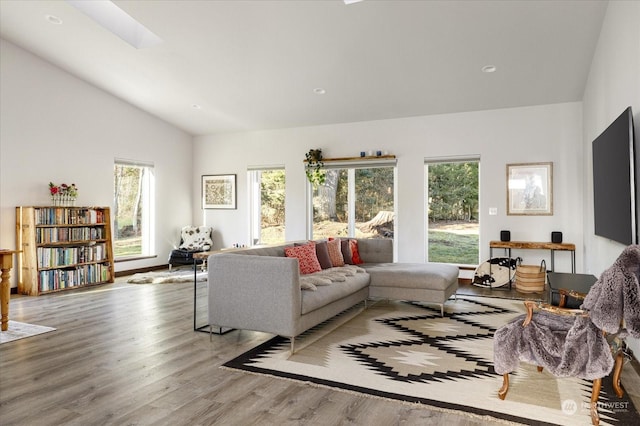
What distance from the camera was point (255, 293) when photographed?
3.47 meters

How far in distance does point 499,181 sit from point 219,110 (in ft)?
15.6

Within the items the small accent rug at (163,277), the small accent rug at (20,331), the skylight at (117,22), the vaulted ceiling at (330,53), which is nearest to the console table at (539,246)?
the vaulted ceiling at (330,53)

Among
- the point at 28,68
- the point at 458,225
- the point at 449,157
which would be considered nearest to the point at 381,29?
the point at 449,157

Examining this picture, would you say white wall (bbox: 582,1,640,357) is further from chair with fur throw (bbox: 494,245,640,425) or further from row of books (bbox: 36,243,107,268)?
row of books (bbox: 36,243,107,268)

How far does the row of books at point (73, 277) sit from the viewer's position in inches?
236

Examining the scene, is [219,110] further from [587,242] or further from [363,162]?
[587,242]

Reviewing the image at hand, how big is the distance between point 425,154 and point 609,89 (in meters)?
3.14

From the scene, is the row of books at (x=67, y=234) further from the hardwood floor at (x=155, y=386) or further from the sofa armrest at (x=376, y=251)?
the sofa armrest at (x=376, y=251)

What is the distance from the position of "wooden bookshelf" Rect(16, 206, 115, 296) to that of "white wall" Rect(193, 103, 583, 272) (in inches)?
96.4

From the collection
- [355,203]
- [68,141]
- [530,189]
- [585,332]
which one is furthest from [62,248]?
[530,189]

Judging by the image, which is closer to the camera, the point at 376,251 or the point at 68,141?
the point at 376,251

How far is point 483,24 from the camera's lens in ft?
14.7

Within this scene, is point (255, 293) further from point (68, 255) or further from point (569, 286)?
point (68, 255)

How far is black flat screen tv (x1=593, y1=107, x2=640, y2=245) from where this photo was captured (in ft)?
9.87
